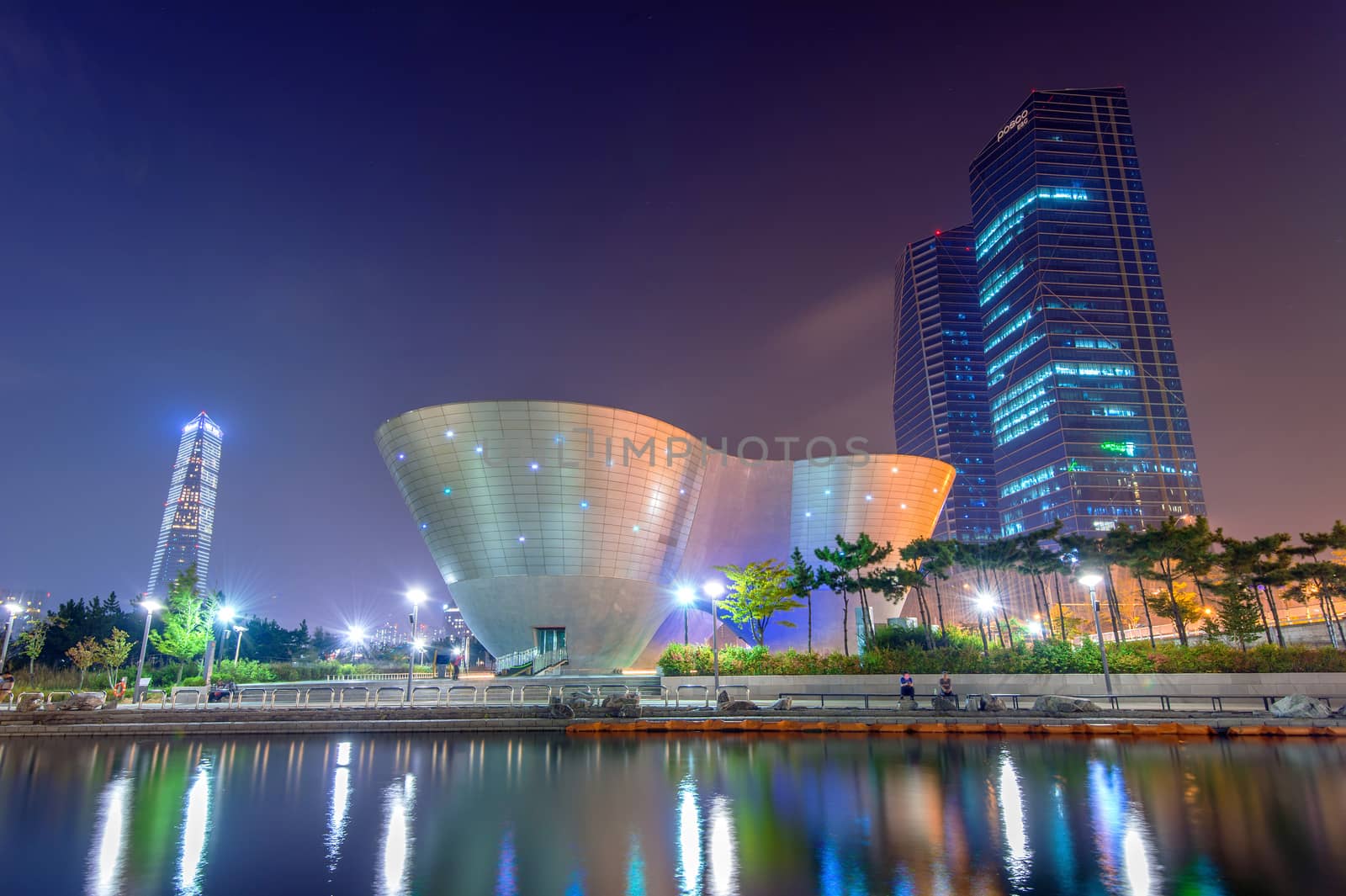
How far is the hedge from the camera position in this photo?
102 ft

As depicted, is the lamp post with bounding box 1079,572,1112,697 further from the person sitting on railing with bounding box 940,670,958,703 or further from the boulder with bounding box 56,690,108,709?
the boulder with bounding box 56,690,108,709

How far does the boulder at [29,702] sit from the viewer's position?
2911 cm

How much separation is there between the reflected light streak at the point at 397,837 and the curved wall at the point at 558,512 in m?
31.9

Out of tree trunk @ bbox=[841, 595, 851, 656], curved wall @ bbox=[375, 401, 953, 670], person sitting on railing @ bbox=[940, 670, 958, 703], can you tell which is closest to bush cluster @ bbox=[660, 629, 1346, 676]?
tree trunk @ bbox=[841, 595, 851, 656]

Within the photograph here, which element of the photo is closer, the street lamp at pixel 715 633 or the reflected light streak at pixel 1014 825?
the reflected light streak at pixel 1014 825

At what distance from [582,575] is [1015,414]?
5995 inches

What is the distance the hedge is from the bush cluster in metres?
0.03

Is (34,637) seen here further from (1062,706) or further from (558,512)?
(1062,706)

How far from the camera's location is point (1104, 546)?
4581 cm

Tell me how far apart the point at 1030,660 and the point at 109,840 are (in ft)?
116

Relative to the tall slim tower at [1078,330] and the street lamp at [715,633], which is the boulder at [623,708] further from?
the tall slim tower at [1078,330]

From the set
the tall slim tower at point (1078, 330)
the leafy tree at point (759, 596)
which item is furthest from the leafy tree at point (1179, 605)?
the tall slim tower at point (1078, 330)

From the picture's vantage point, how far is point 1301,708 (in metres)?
24.0

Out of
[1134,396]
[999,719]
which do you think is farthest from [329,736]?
[1134,396]
